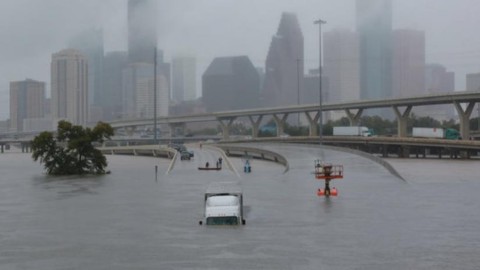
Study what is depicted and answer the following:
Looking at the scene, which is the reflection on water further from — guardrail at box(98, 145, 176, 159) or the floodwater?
guardrail at box(98, 145, 176, 159)

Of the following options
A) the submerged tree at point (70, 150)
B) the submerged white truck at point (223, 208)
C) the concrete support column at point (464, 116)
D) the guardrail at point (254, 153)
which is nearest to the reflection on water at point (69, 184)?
the submerged tree at point (70, 150)

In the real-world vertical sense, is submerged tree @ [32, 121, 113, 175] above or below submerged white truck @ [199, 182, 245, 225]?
above

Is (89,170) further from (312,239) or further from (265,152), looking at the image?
(312,239)

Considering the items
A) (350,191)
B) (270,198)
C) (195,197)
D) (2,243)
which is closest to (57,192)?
(195,197)

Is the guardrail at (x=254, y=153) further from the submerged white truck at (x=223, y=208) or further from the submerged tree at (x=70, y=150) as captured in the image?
the submerged white truck at (x=223, y=208)

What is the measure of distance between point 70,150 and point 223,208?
5144cm

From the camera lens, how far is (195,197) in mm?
47781

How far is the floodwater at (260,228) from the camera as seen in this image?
24.6 meters

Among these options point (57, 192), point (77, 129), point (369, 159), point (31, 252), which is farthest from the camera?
point (77, 129)

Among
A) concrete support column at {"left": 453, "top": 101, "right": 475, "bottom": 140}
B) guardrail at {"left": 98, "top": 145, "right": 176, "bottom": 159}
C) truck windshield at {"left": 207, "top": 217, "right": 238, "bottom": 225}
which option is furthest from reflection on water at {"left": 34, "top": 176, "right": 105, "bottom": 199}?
concrete support column at {"left": 453, "top": 101, "right": 475, "bottom": 140}

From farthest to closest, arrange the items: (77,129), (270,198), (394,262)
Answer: (77,129) → (270,198) → (394,262)

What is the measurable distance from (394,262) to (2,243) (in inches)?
630

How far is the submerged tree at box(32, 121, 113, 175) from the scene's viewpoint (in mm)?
80125

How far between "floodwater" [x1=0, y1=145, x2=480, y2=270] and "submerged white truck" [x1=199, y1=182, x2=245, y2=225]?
0.70 m
